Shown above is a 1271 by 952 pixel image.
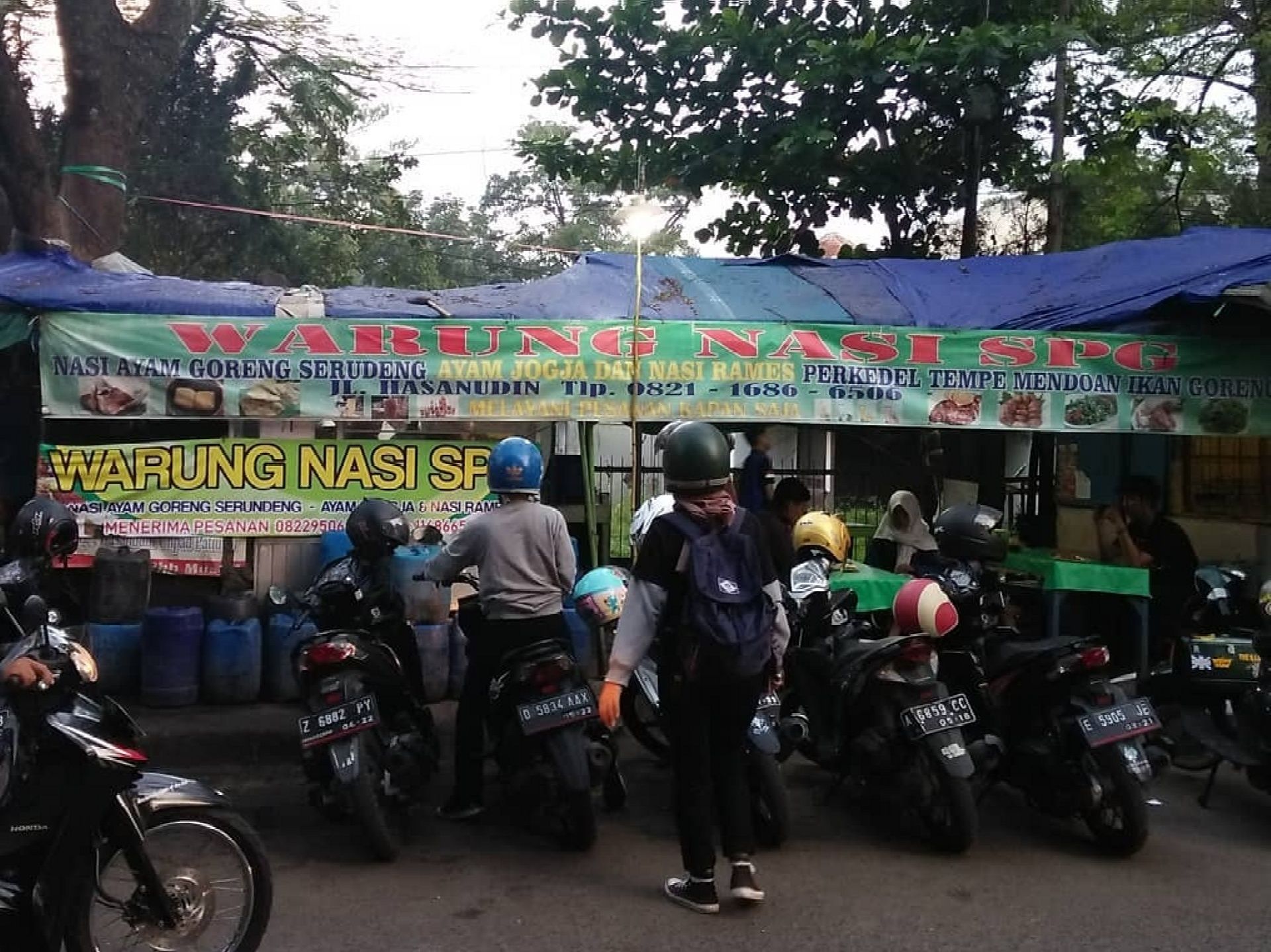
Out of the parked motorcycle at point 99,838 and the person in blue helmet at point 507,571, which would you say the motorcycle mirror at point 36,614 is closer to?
the parked motorcycle at point 99,838

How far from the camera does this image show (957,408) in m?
6.63

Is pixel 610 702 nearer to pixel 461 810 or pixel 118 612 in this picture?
pixel 461 810

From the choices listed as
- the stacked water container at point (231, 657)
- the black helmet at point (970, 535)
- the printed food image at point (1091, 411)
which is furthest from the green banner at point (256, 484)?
the printed food image at point (1091, 411)

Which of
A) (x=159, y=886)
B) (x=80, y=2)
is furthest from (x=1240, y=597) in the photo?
(x=80, y=2)

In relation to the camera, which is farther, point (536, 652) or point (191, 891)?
point (536, 652)

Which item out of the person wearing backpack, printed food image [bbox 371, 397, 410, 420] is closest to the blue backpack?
the person wearing backpack

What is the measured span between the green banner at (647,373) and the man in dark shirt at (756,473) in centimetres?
150

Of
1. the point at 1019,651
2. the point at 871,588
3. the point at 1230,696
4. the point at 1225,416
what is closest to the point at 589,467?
the point at 871,588

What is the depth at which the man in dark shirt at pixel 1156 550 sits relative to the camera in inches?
271

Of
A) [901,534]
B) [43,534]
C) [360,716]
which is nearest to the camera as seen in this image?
[43,534]

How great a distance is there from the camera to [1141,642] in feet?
21.9

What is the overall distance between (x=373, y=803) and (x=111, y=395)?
10.3 feet

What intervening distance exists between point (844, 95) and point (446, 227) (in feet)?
76.2

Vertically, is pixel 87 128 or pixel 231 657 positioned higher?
pixel 87 128
